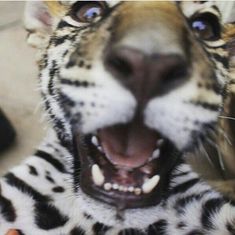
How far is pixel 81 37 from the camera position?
1363 millimetres

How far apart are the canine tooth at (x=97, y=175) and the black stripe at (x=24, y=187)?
1.26ft

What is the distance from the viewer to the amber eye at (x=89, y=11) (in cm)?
143

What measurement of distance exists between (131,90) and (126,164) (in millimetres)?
224

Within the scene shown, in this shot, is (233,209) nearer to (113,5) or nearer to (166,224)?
(166,224)

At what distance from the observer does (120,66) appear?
110cm

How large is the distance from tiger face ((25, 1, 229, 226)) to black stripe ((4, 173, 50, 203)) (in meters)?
0.20

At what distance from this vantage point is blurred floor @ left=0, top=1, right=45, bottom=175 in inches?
97.7

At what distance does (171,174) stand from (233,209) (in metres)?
0.22

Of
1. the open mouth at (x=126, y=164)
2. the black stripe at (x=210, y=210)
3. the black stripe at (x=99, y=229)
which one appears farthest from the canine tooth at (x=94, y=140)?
the black stripe at (x=210, y=210)

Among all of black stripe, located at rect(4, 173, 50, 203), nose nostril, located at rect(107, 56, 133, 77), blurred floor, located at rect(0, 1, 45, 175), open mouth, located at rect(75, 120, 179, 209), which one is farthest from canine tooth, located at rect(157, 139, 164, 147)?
blurred floor, located at rect(0, 1, 45, 175)

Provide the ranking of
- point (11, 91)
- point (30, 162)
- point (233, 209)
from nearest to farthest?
point (233, 209)
point (30, 162)
point (11, 91)

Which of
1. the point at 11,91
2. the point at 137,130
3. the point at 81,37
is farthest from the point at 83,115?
the point at 11,91

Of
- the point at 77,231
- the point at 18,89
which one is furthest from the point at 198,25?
the point at 18,89

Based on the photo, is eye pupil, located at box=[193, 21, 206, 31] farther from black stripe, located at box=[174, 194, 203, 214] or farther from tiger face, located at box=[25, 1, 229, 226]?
black stripe, located at box=[174, 194, 203, 214]
